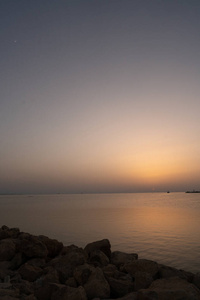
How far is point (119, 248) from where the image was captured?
17.7 metres

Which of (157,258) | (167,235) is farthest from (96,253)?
(167,235)

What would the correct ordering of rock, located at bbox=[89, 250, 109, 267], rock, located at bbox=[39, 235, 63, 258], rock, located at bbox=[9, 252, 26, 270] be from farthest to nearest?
rock, located at bbox=[39, 235, 63, 258]
rock, located at bbox=[89, 250, 109, 267]
rock, located at bbox=[9, 252, 26, 270]

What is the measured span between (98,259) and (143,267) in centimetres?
254

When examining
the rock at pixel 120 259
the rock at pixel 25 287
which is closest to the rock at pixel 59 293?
the rock at pixel 25 287

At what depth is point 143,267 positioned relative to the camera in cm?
902

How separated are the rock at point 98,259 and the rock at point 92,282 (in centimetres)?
274

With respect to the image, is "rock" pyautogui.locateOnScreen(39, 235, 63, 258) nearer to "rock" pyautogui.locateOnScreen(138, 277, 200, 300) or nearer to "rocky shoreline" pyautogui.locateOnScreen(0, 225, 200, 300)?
"rocky shoreline" pyautogui.locateOnScreen(0, 225, 200, 300)

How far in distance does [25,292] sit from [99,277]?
222 centimetres

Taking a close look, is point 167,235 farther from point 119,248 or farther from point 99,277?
point 99,277

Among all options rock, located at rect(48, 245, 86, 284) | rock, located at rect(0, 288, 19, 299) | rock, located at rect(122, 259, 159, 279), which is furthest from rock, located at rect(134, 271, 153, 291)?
rock, located at rect(0, 288, 19, 299)

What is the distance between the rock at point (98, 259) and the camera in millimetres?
10656

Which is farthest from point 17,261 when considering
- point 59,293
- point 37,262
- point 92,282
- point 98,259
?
point 59,293

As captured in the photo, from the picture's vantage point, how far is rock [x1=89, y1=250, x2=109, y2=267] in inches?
420

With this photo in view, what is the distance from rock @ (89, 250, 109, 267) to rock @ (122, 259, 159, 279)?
1647 millimetres
